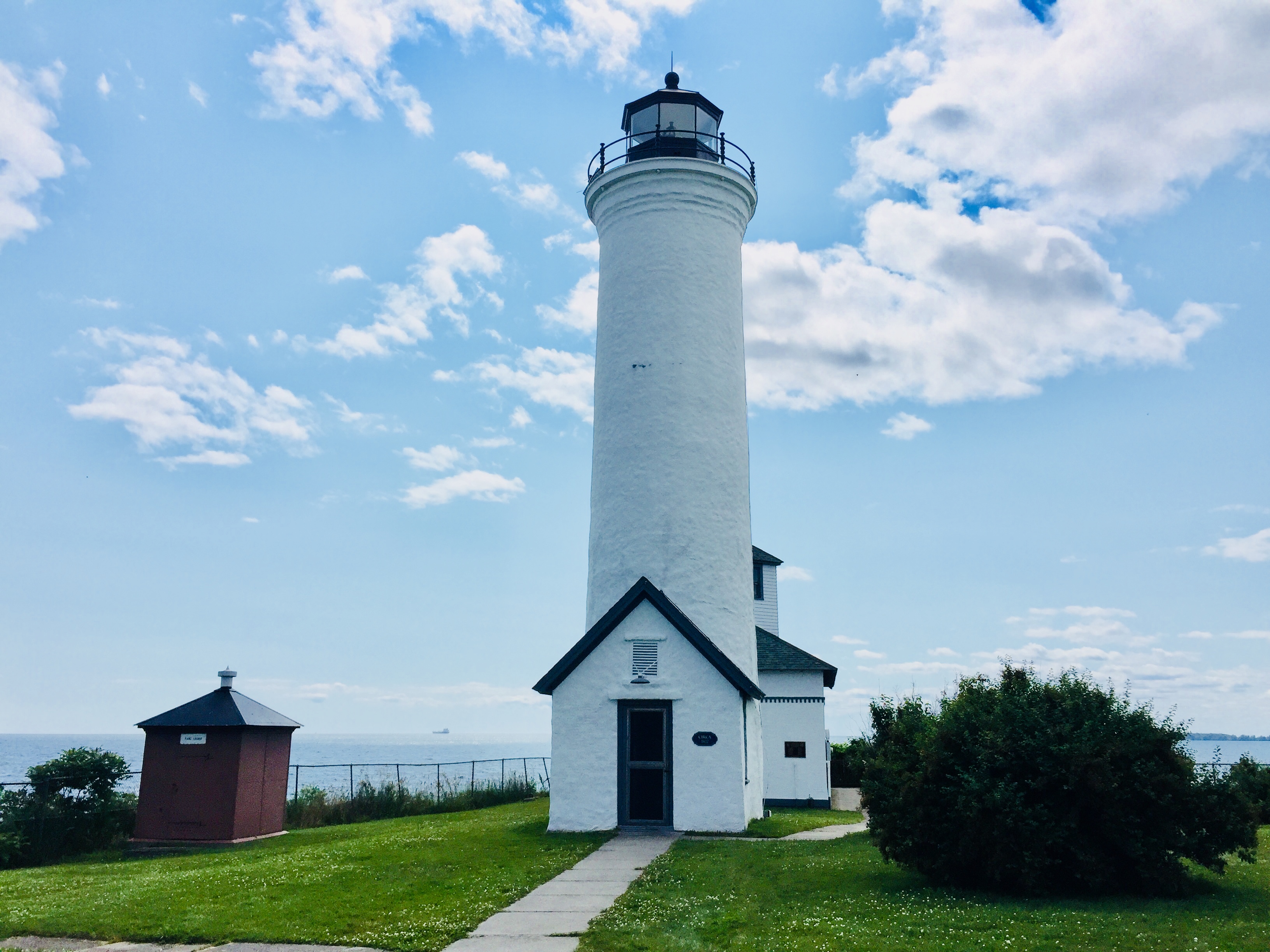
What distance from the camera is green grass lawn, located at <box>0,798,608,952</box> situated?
9.43 m

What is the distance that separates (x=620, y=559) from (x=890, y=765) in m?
8.69

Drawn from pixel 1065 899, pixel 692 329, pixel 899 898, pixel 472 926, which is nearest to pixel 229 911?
pixel 472 926

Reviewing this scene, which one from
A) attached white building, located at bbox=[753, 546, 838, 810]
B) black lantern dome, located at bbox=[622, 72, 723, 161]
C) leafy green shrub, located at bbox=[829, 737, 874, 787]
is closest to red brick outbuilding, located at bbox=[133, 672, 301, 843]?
attached white building, located at bbox=[753, 546, 838, 810]

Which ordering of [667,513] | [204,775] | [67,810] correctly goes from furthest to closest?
[667,513] < [67,810] < [204,775]

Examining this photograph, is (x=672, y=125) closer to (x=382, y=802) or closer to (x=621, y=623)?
(x=621, y=623)

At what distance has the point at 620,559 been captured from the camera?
1964cm

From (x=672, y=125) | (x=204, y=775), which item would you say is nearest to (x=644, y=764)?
(x=204, y=775)

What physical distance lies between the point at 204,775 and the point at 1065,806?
1564 cm

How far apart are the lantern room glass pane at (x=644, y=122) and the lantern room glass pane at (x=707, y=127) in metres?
1.10

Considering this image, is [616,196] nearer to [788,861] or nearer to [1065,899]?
[788,861]

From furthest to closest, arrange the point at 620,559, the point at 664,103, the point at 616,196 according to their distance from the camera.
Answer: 1. the point at 664,103
2. the point at 616,196
3. the point at 620,559

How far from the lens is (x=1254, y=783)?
549 inches

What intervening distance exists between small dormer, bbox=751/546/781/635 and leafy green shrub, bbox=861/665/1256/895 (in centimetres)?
1629

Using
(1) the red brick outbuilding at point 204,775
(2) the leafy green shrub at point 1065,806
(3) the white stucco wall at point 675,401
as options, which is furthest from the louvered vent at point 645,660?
(1) the red brick outbuilding at point 204,775
